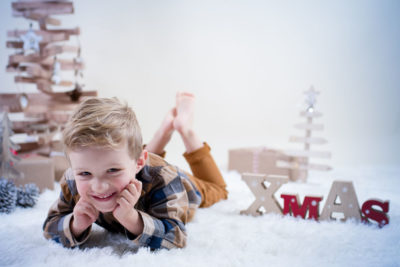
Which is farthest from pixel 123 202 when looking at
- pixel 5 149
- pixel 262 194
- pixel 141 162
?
pixel 5 149

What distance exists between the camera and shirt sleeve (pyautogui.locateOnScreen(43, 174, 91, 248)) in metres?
0.96

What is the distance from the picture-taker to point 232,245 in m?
1.03

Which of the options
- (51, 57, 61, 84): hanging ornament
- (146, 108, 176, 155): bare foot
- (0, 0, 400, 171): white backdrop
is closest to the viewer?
(146, 108, 176, 155): bare foot

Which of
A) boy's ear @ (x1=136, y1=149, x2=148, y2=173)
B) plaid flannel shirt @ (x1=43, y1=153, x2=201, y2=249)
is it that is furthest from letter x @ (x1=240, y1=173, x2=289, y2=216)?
boy's ear @ (x1=136, y1=149, x2=148, y2=173)

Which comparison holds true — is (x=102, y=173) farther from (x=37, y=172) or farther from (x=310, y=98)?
(x=310, y=98)

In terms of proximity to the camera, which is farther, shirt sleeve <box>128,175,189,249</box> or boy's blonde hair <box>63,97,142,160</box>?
shirt sleeve <box>128,175,189,249</box>

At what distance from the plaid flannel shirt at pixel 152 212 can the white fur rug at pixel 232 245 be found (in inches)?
1.1

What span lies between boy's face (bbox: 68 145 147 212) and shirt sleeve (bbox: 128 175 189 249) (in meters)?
0.11

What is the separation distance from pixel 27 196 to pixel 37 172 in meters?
0.25

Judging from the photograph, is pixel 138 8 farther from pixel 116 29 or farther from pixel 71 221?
pixel 71 221

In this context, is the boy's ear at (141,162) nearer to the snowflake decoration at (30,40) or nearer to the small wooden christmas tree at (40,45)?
the small wooden christmas tree at (40,45)

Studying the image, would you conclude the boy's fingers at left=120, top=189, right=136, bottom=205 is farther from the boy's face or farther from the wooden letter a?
the wooden letter a

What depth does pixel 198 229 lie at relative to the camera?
1.16 meters

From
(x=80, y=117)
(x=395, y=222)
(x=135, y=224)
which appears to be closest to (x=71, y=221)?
(x=135, y=224)
